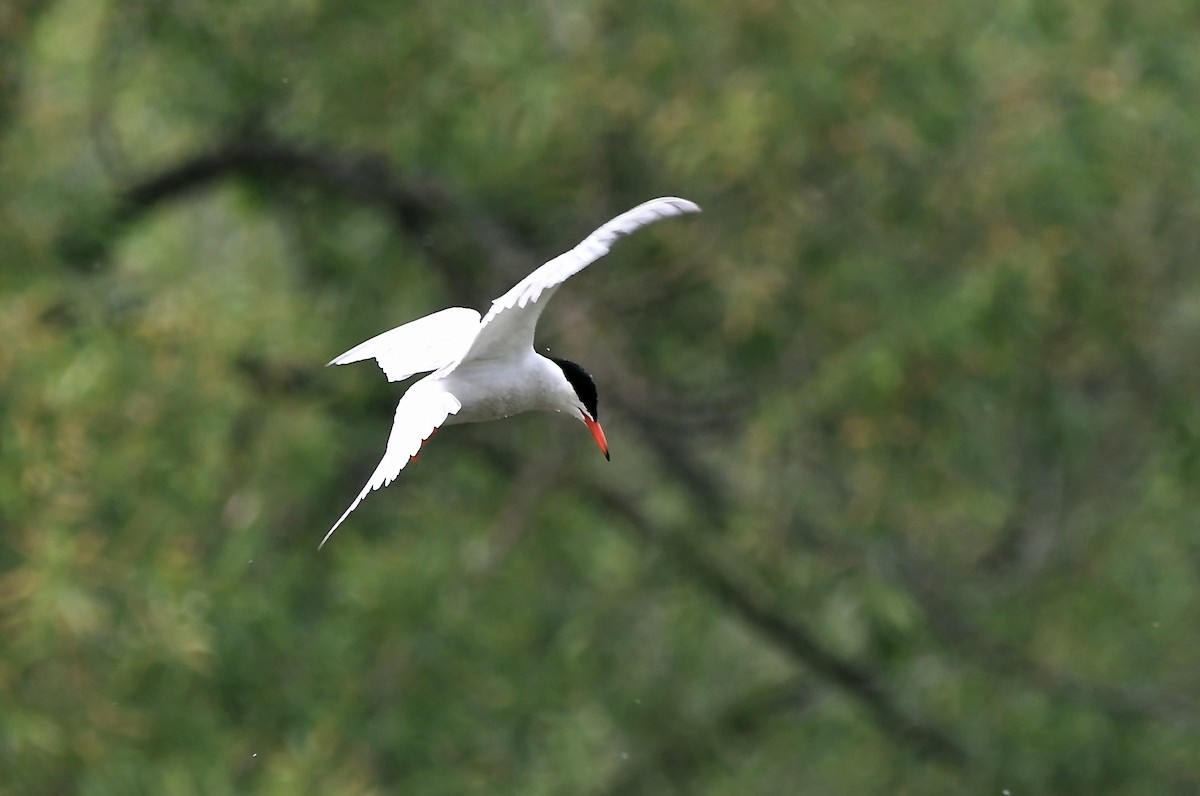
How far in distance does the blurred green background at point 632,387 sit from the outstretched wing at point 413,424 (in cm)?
332

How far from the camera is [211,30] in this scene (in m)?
8.39

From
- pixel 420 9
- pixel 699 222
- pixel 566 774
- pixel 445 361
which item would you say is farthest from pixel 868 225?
pixel 445 361

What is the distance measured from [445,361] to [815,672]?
5515mm

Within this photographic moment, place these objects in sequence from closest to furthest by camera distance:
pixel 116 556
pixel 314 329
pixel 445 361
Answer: pixel 445 361
pixel 116 556
pixel 314 329

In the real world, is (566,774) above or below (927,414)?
below

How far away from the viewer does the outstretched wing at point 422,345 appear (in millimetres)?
4754

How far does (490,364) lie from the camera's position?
436 cm

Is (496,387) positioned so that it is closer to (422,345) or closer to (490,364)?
(490,364)

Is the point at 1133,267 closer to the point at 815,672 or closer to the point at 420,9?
the point at 815,672

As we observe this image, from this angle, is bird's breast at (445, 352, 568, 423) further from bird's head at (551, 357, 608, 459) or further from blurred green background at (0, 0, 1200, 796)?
blurred green background at (0, 0, 1200, 796)

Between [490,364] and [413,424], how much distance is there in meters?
0.50

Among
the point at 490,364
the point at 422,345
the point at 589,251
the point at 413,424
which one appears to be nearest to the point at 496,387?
the point at 490,364

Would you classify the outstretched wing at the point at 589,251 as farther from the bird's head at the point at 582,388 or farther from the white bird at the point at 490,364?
the bird's head at the point at 582,388

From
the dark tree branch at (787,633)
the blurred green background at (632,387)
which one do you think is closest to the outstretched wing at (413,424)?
the blurred green background at (632,387)
